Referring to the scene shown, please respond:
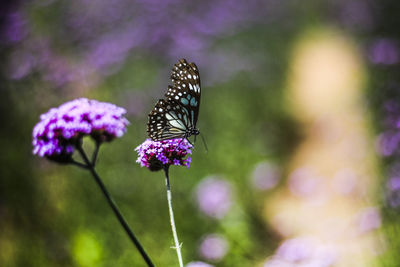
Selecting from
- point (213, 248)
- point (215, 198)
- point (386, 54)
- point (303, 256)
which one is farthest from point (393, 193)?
point (386, 54)

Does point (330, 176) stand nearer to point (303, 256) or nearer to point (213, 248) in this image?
point (213, 248)

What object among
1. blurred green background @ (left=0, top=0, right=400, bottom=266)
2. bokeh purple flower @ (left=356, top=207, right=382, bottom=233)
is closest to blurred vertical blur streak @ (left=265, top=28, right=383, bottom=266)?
bokeh purple flower @ (left=356, top=207, right=382, bottom=233)

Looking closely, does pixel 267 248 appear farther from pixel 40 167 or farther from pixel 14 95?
pixel 14 95

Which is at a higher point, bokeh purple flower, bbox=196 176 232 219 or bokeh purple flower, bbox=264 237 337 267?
bokeh purple flower, bbox=196 176 232 219

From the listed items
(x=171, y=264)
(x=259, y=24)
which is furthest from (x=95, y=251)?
(x=259, y=24)

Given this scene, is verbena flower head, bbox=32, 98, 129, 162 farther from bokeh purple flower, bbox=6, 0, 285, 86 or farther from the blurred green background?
bokeh purple flower, bbox=6, 0, 285, 86

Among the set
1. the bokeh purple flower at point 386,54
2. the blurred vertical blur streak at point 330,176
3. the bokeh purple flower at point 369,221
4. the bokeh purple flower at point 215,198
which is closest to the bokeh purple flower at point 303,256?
the blurred vertical blur streak at point 330,176
